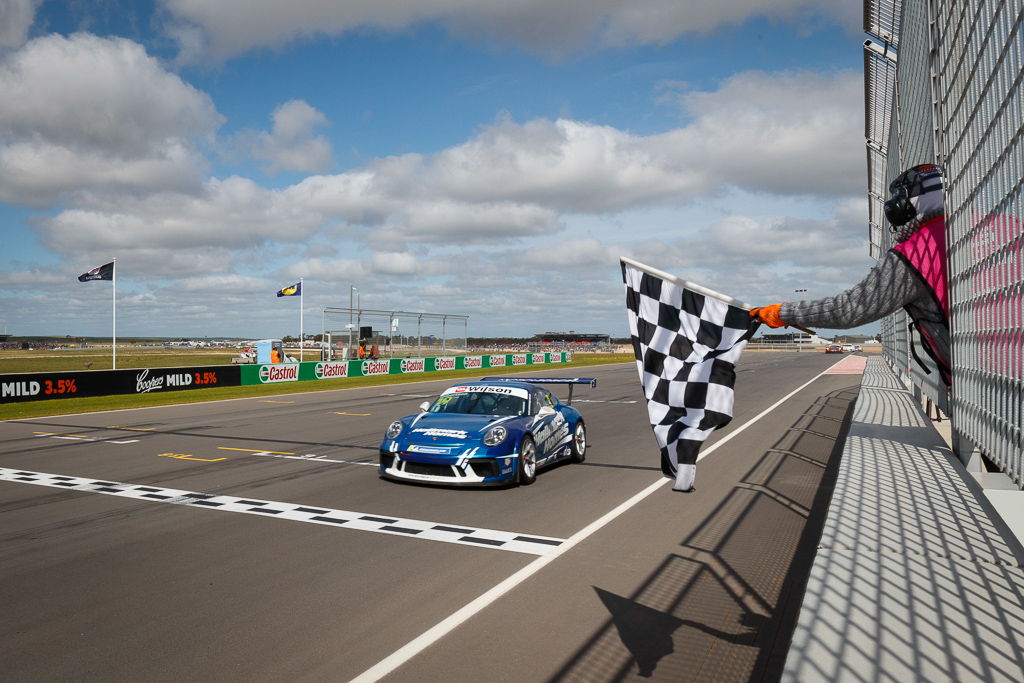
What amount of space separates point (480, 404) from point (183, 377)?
1987 centimetres

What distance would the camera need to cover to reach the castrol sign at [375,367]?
37594 mm

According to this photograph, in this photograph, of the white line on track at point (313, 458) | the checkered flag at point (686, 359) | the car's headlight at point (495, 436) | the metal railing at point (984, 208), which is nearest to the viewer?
the checkered flag at point (686, 359)

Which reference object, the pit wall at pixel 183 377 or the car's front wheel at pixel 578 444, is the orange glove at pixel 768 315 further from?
the pit wall at pixel 183 377

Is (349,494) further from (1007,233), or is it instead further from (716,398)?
(1007,233)

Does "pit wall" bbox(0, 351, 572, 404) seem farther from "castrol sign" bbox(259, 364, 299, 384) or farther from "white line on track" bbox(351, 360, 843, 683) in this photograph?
"white line on track" bbox(351, 360, 843, 683)

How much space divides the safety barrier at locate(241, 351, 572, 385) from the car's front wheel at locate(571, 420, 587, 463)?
20.7 meters

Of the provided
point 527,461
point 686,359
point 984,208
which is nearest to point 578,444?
point 527,461

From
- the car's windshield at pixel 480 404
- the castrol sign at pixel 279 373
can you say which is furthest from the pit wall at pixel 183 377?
the car's windshield at pixel 480 404

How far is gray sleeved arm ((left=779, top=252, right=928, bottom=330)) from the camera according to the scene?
3689 mm

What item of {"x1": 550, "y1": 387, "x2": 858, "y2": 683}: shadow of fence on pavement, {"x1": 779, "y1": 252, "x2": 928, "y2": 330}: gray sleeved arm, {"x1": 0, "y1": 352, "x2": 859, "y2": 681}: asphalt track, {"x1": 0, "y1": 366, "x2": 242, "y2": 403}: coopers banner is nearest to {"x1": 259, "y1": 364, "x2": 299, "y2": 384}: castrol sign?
{"x1": 0, "y1": 366, "x2": 242, "y2": 403}: coopers banner

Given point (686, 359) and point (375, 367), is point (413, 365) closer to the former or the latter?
point (375, 367)

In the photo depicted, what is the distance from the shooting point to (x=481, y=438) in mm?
8570

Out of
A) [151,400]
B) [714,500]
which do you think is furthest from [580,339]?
[714,500]

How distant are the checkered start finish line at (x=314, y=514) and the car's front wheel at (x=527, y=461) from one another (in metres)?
2.06
